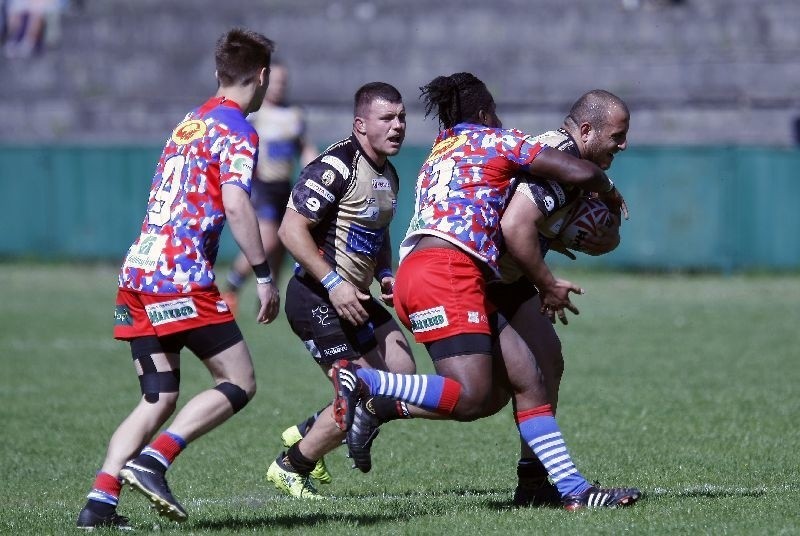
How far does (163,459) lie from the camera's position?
229 inches

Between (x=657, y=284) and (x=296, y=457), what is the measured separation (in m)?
13.0

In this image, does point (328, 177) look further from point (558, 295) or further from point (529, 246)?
point (558, 295)

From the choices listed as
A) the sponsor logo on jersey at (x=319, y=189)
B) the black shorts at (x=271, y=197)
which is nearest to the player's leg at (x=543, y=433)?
the sponsor logo on jersey at (x=319, y=189)

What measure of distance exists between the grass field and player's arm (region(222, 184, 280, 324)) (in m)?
1.06

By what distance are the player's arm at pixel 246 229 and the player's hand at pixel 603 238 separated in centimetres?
158

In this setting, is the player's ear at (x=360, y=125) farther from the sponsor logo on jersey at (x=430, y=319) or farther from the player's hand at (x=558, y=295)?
the player's hand at (x=558, y=295)

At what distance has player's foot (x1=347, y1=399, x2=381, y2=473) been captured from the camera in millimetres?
5773

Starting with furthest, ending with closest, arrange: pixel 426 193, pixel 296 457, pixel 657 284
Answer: pixel 657 284 < pixel 296 457 < pixel 426 193

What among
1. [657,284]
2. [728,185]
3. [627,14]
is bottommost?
[657,284]

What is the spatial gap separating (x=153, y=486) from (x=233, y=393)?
0.57m

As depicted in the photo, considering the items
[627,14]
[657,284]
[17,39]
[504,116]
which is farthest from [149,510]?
[17,39]

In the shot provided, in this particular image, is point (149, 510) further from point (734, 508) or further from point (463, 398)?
point (734, 508)

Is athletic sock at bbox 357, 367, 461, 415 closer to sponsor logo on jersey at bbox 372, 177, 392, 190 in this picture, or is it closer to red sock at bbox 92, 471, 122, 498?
red sock at bbox 92, 471, 122, 498

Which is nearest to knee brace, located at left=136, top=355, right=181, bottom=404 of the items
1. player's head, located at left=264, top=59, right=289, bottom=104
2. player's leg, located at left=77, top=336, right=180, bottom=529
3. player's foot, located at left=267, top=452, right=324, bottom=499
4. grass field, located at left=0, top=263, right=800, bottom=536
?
player's leg, located at left=77, top=336, right=180, bottom=529
